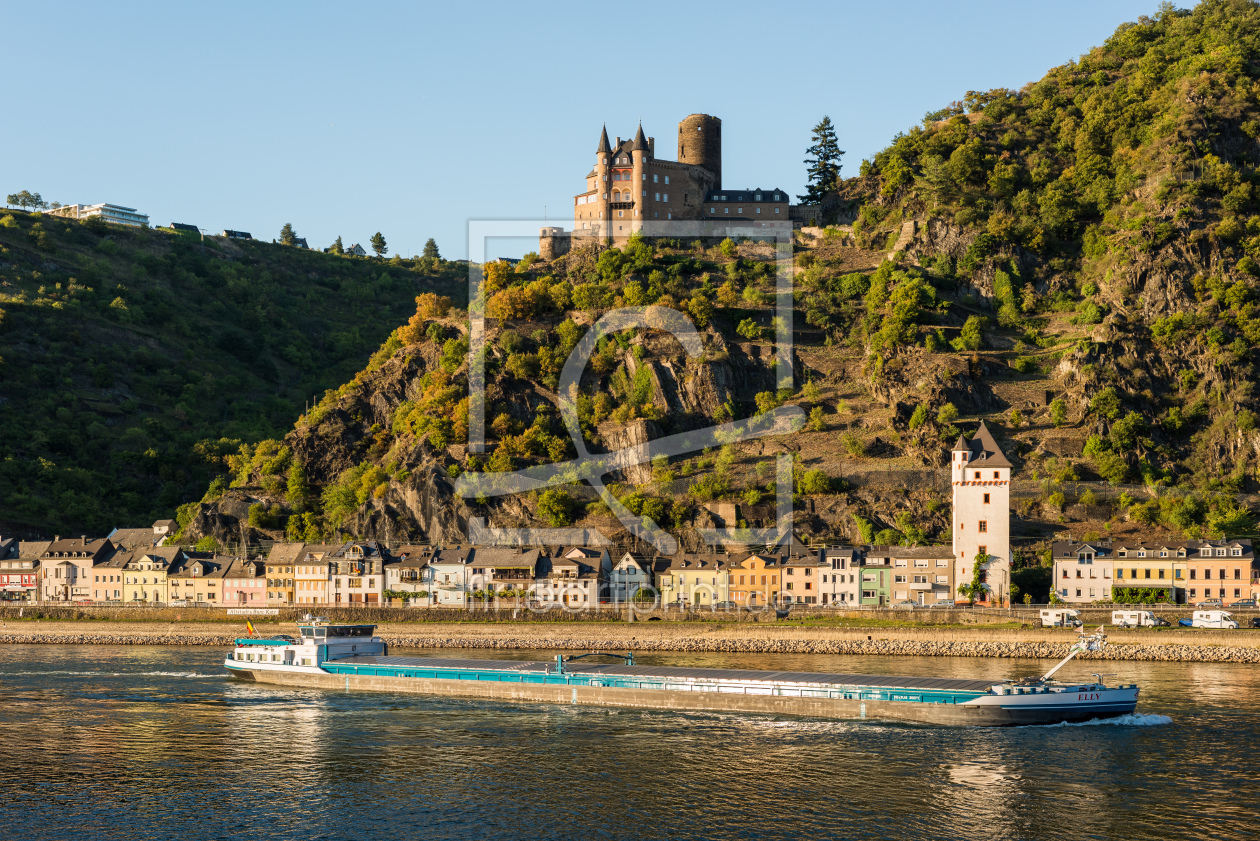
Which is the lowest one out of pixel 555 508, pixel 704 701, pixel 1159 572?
pixel 704 701

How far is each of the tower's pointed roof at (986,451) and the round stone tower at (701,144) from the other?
62.2 m

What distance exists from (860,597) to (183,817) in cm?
6048

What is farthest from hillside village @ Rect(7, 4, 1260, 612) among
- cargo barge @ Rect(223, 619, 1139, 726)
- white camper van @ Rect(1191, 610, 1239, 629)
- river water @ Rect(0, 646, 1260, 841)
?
river water @ Rect(0, 646, 1260, 841)

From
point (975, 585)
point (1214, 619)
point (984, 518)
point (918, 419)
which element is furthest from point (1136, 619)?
point (918, 419)

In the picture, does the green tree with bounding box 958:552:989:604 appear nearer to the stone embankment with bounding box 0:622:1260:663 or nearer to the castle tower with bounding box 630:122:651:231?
the stone embankment with bounding box 0:622:1260:663

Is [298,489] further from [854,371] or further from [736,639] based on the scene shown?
[854,371]

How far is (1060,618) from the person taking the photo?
242 feet

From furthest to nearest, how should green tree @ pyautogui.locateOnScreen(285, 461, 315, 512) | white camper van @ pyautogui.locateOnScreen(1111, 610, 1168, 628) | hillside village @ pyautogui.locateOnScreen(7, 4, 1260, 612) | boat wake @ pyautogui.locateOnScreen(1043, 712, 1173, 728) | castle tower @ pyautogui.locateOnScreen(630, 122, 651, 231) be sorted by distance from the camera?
castle tower @ pyautogui.locateOnScreen(630, 122, 651, 231)
green tree @ pyautogui.locateOnScreen(285, 461, 315, 512)
hillside village @ pyautogui.locateOnScreen(7, 4, 1260, 612)
white camper van @ pyautogui.locateOnScreen(1111, 610, 1168, 628)
boat wake @ pyautogui.locateOnScreen(1043, 712, 1173, 728)

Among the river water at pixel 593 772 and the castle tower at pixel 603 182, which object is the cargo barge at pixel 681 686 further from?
the castle tower at pixel 603 182

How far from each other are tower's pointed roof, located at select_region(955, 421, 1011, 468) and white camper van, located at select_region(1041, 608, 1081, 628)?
1441 centimetres

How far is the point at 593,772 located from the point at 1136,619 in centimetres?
4673

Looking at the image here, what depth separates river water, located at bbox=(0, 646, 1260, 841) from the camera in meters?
33.2

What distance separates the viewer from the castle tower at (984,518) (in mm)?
83812

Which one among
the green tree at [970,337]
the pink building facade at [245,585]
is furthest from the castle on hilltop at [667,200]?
the pink building facade at [245,585]
